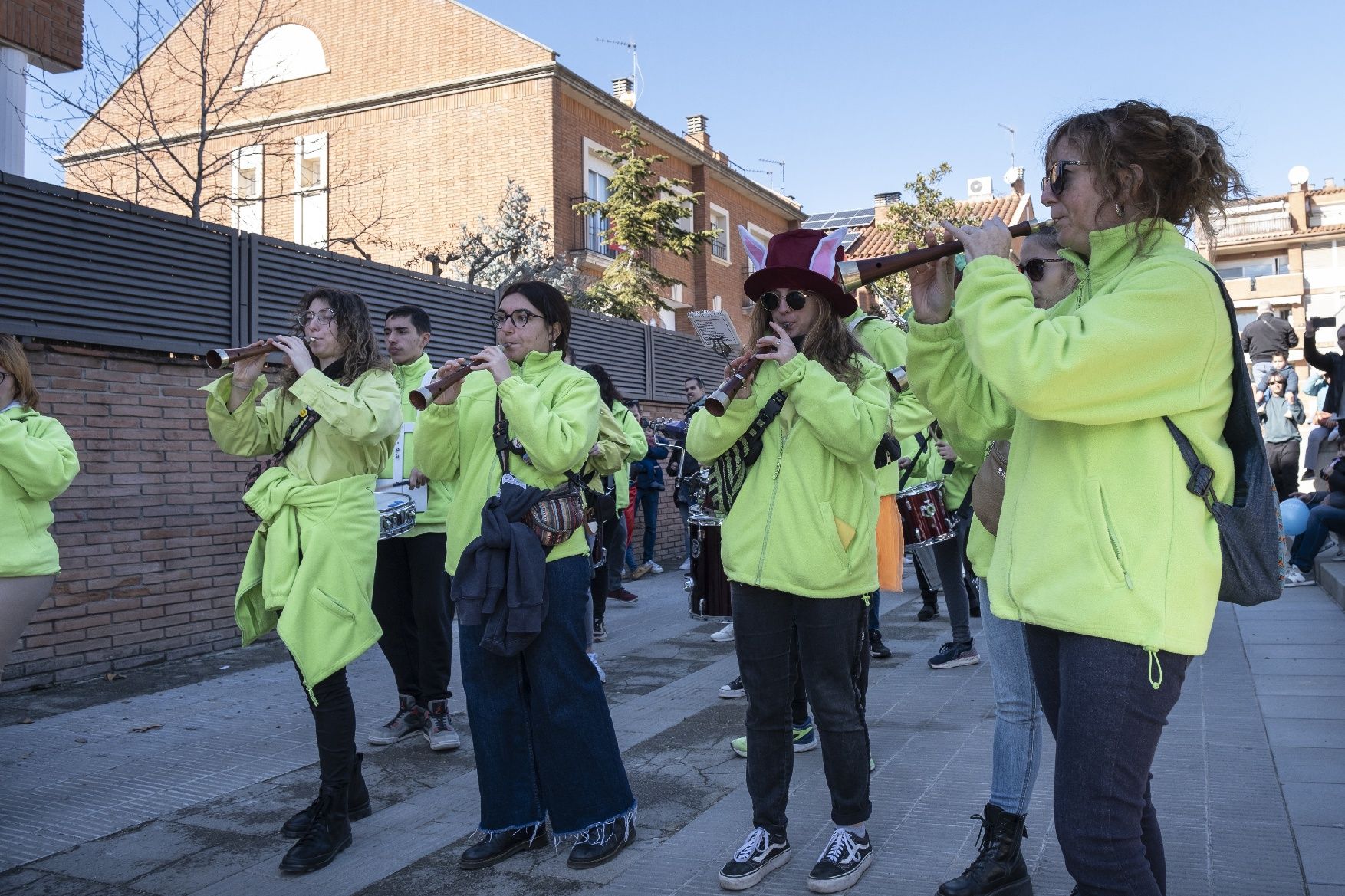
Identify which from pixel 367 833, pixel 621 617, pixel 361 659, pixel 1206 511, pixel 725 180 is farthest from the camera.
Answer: pixel 725 180

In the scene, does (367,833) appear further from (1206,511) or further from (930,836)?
(1206,511)

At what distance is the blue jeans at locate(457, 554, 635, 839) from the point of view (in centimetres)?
388

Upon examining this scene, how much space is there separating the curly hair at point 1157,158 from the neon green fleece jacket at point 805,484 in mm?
1289

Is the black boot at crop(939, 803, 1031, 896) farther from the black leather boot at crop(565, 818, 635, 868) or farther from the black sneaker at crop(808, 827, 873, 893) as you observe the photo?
the black leather boot at crop(565, 818, 635, 868)

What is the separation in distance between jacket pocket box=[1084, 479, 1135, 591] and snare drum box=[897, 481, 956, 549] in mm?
4321

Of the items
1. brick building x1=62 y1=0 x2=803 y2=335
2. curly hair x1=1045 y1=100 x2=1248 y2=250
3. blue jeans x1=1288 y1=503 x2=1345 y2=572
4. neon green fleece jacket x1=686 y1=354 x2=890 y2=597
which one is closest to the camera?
curly hair x1=1045 y1=100 x2=1248 y2=250

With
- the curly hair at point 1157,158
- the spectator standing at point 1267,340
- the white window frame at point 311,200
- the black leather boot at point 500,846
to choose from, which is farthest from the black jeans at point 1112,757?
the white window frame at point 311,200

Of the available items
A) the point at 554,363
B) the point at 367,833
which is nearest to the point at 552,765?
the point at 367,833

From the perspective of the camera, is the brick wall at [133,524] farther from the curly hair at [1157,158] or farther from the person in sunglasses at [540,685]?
the curly hair at [1157,158]

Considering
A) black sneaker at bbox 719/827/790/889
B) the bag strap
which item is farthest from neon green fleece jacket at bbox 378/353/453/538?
the bag strap

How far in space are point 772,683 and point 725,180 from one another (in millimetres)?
25068

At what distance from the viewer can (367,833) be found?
4215 mm

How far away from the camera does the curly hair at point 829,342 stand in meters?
3.82

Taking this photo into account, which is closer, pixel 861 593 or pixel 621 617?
pixel 861 593
